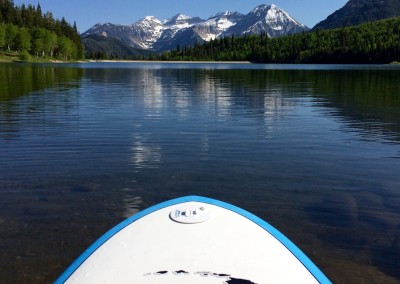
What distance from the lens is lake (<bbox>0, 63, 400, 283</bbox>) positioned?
8.45 meters

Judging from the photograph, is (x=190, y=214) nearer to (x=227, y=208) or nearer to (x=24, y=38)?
(x=227, y=208)

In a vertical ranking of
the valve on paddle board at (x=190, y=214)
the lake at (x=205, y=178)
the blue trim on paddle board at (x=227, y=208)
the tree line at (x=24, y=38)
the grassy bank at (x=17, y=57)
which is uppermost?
the tree line at (x=24, y=38)

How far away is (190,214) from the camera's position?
5012 mm

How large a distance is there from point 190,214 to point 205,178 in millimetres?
7802

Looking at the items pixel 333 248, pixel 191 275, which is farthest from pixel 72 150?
pixel 191 275

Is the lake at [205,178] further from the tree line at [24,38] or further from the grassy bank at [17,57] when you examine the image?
the tree line at [24,38]

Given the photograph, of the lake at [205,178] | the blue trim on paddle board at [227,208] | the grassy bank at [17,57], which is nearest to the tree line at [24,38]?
the grassy bank at [17,57]

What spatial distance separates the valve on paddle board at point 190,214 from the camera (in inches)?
191

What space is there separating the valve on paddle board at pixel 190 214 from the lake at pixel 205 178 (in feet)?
11.9

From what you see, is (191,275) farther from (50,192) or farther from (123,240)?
(50,192)

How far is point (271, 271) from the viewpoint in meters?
4.08

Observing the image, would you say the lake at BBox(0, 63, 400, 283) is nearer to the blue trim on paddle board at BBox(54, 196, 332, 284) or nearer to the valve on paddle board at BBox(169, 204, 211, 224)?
the blue trim on paddle board at BBox(54, 196, 332, 284)

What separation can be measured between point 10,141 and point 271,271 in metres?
16.3

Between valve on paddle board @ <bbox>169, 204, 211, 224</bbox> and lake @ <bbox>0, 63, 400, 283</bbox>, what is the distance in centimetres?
362
